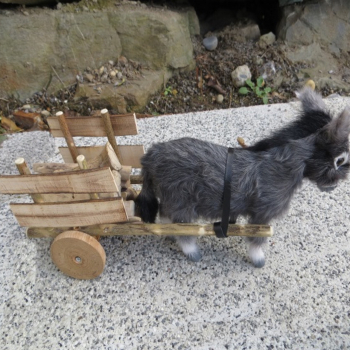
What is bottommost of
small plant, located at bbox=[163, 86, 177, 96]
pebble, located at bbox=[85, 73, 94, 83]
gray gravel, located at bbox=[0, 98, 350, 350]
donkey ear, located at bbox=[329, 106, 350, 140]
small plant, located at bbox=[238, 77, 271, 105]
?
gray gravel, located at bbox=[0, 98, 350, 350]

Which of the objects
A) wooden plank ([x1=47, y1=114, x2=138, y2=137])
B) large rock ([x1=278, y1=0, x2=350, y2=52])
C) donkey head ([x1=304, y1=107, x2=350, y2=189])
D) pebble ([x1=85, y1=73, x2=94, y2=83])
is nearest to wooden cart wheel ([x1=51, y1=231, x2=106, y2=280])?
wooden plank ([x1=47, y1=114, x2=138, y2=137])

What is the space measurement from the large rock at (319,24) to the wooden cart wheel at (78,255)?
10.0 feet

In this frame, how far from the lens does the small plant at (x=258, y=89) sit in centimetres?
324

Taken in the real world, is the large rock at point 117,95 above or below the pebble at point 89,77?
below

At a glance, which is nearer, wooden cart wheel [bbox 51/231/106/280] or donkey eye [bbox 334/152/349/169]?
donkey eye [bbox 334/152/349/169]

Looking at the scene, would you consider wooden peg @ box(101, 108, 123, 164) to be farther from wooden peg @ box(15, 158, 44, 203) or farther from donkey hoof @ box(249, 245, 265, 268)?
donkey hoof @ box(249, 245, 265, 268)

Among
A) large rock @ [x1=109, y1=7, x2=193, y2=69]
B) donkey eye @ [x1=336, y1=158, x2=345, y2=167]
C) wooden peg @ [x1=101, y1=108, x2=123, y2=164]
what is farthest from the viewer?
large rock @ [x1=109, y1=7, x2=193, y2=69]

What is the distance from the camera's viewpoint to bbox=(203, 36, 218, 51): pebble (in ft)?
11.8

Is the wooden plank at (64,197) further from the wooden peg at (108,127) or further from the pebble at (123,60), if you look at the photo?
the pebble at (123,60)

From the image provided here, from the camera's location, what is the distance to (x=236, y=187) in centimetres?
140

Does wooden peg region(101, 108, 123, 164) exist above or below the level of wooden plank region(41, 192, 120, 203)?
above

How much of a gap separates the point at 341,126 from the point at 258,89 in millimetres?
2134

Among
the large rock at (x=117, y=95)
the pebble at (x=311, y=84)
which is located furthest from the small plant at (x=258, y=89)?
the large rock at (x=117, y=95)

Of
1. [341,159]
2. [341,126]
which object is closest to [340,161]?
[341,159]
